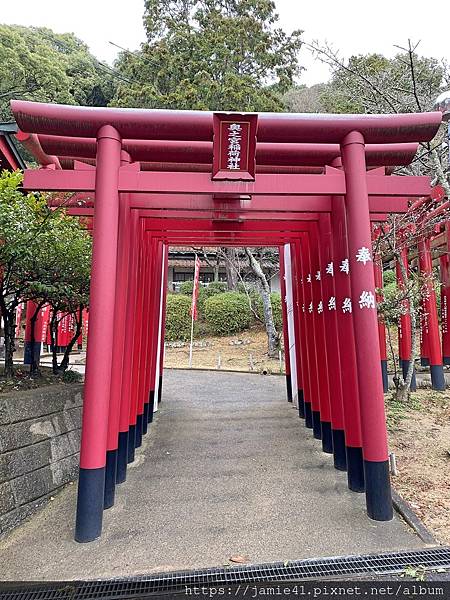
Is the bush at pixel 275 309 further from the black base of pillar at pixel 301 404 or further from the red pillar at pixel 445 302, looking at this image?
the black base of pillar at pixel 301 404

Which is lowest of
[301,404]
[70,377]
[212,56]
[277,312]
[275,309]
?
[301,404]

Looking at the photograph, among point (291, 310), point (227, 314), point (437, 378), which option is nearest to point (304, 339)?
point (291, 310)

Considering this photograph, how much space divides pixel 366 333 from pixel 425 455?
2587 mm

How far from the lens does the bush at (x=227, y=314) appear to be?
63.6 ft

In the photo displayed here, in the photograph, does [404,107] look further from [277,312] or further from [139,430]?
[277,312]

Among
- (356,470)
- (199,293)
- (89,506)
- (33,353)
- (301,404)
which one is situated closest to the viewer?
(89,506)

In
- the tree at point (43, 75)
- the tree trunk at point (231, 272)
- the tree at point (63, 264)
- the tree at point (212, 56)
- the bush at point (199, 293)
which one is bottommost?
the tree at point (63, 264)

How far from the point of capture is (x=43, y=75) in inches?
920

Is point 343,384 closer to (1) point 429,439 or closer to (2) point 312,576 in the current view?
(2) point 312,576

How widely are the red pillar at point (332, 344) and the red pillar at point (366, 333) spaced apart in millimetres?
906

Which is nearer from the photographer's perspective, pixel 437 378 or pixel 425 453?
pixel 425 453

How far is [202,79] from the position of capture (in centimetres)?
1312

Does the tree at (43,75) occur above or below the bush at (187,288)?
above

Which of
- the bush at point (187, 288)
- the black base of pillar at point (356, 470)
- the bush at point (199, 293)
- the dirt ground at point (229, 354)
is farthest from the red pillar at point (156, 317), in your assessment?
the bush at point (187, 288)
